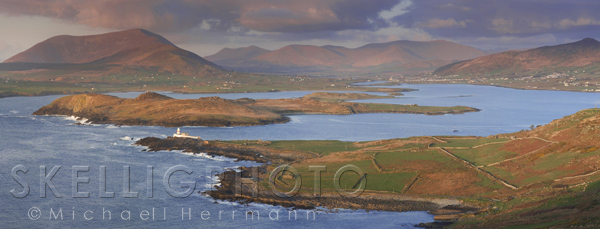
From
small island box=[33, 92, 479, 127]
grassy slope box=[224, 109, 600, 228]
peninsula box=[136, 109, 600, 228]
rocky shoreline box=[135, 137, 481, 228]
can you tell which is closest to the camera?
grassy slope box=[224, 109, 600, 228]

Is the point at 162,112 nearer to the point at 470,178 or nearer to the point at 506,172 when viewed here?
the point at 470,178

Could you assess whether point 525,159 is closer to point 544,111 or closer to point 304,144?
point 304,144

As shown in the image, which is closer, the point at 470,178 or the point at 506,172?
the point at 470,178

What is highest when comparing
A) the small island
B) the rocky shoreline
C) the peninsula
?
the small island

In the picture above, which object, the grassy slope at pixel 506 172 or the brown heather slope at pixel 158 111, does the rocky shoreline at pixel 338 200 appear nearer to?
the grassy slope at pixel 506 172

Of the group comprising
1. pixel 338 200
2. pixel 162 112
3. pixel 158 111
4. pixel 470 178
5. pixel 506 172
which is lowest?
pixel 338 200

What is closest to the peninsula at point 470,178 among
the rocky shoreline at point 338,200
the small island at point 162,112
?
the rocky shoreline at point 338,200

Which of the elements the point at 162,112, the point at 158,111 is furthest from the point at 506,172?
the point at 158,111

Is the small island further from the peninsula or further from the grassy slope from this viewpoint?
the grassy slope

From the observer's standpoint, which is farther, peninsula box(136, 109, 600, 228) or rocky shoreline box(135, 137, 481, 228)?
rocky shoreline box(135, 137, 481, 228)

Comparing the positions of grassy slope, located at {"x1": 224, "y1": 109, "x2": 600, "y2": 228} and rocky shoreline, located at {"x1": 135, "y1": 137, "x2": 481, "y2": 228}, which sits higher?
grassy slope, located at {"x1": 224, "y1": 109, "x2": 600, "y2": 228}

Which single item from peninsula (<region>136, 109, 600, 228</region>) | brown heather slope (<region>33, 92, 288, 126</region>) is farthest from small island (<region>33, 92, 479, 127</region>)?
peninsula (<region>136, 109, 600, 228</region>)
